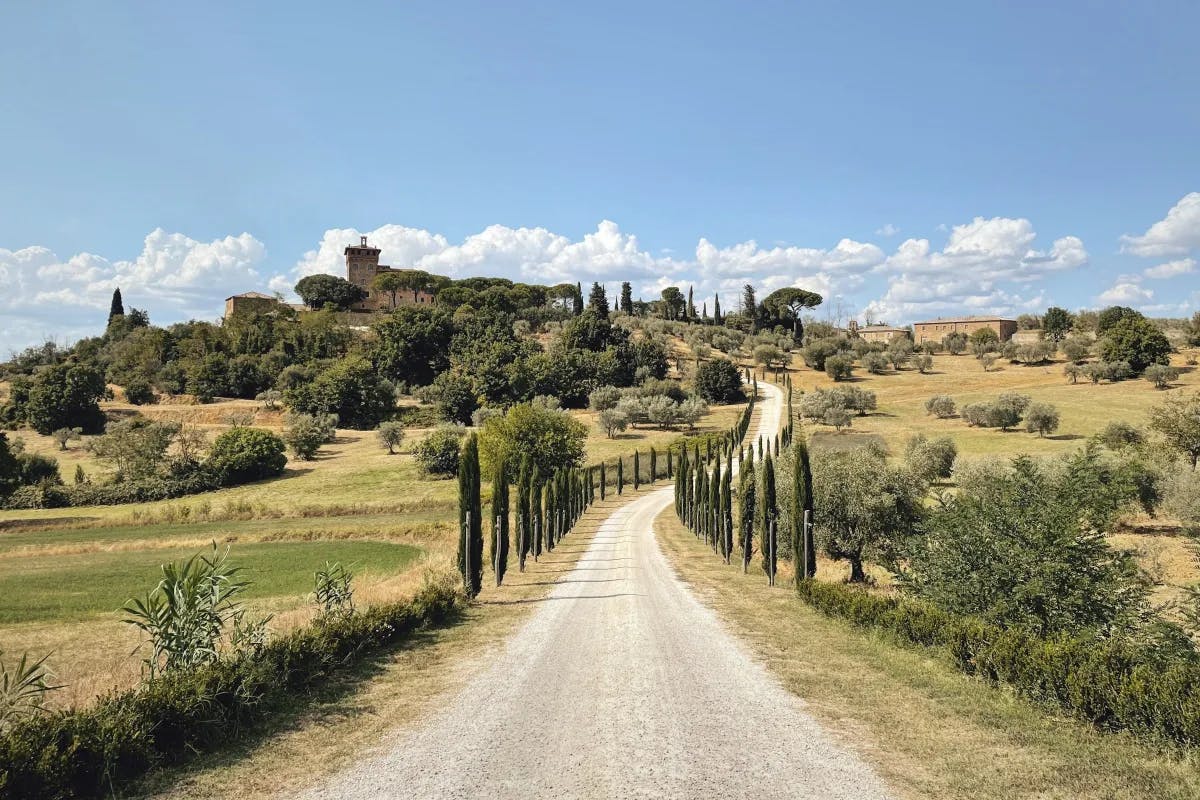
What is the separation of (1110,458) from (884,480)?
2486 centimetres

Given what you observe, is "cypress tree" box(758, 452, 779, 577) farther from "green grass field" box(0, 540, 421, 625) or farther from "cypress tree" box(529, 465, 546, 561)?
"green grass field" box(0, 540, 421, 625)

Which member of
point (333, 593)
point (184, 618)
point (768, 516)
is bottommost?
point (768, 516)

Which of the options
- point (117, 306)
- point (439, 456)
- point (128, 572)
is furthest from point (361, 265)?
point (128, 572)

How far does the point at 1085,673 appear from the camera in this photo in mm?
8133

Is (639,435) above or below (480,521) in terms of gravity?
below

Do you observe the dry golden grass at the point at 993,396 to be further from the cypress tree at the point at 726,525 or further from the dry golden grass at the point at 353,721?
the dry golden grass at the point at 353,721

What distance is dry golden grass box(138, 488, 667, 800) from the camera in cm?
644

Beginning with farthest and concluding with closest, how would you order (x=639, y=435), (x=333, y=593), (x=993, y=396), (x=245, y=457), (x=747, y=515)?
1. (x=993, y=396)
2. (x=639, y=435)
3. (x=245, y=457)
4. (x=747, y=515)
5. (x=333, y=593)

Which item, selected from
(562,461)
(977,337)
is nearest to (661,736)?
(562,461)

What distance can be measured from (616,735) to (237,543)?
34.5 metres

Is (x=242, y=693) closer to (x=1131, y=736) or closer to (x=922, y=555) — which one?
(x=1131, y=736)

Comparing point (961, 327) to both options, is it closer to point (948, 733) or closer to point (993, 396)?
point (993, 396)

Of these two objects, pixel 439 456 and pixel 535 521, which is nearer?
pixel 535 521

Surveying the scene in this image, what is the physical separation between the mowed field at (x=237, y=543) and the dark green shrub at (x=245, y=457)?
195cm
